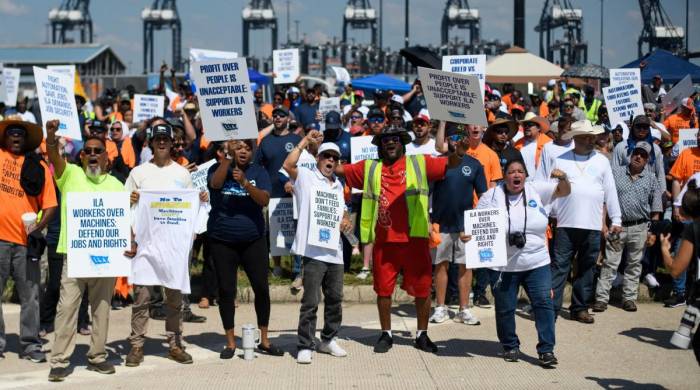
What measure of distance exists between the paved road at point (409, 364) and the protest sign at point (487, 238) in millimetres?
872

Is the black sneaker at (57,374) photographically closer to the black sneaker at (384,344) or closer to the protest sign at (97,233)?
the protest sign at (97,233)

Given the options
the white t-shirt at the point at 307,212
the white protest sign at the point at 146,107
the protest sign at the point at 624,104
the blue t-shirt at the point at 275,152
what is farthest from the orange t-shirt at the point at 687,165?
the white protest sign at the point at 146,107

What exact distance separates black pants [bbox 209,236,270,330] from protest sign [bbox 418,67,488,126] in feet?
6.36

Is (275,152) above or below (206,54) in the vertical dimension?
below

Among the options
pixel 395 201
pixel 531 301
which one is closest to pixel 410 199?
pixel 395 201

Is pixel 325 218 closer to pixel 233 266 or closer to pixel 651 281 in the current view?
pixel 233 266

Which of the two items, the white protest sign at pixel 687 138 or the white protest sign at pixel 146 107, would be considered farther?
the white protest sign at pixel 146 107

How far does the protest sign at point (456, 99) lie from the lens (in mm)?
9023

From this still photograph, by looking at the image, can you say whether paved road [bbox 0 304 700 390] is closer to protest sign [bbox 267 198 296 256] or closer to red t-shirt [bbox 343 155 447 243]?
protest sign [bbox 267 198 296 256]

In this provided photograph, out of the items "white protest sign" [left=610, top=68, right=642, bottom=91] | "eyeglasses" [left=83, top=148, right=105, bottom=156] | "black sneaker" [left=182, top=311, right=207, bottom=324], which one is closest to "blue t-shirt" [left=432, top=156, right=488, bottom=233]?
"black sneaker" [left=182, top=311, right=207, bottom=324]

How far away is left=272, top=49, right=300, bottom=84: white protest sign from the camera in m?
21.4

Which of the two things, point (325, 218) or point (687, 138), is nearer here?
point (325, 218)

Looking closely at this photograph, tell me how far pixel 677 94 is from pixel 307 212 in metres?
9.40

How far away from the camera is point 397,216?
29.6 feet
